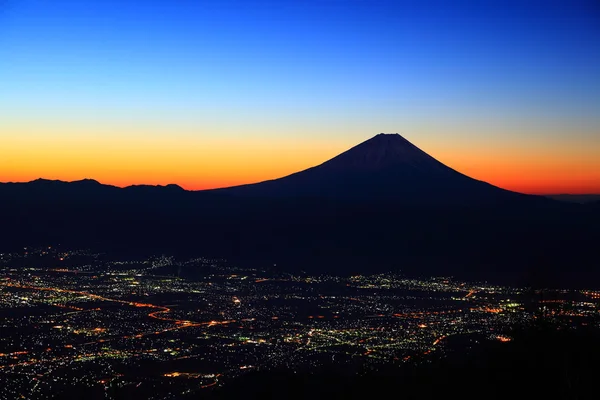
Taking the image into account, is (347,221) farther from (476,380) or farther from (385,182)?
(476,380)

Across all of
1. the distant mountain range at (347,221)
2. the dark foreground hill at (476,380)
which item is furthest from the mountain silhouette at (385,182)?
the dark foreground hill at (476,380)

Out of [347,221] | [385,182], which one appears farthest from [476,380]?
[385,182]

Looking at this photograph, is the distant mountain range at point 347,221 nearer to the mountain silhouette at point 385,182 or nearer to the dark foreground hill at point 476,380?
the mountain silhouette at point 385,182

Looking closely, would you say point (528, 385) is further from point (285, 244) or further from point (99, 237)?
point (99, 237)

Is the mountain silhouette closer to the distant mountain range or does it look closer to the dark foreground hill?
the distant mountain range

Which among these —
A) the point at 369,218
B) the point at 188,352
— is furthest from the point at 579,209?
the point at 188,352

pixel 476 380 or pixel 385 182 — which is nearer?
pixel 476 380
